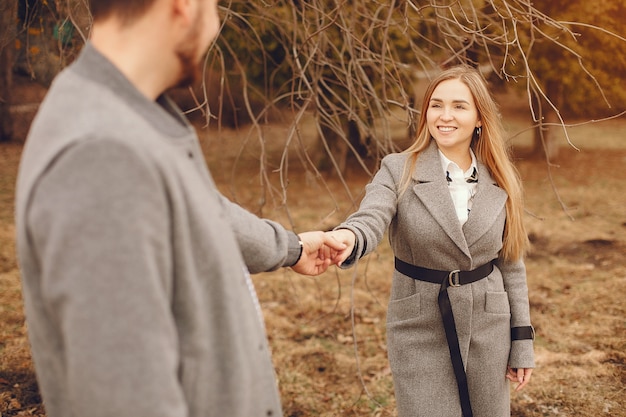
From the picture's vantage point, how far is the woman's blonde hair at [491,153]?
2420mm

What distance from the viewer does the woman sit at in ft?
7.66

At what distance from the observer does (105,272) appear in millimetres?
987

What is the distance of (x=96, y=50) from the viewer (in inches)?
45.4

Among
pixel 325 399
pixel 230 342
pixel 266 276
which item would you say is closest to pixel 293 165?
pixel 266 276

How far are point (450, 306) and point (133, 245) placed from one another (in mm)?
1558

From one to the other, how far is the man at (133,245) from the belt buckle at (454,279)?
112cm

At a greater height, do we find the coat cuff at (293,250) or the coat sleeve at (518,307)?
the coat cuff at (293,250)

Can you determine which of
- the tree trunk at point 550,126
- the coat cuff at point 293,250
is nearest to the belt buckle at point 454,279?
the coat cuff at point 293,250

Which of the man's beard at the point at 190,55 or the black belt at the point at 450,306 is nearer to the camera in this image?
the man's beard at the point at 190,55

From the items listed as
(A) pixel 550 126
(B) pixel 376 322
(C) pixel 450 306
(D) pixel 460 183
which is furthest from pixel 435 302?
(A) pixel 550 126

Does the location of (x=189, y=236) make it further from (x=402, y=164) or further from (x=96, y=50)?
(x=402, y=164)

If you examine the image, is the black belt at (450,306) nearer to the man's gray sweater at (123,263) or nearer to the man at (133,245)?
the man at (133,245)

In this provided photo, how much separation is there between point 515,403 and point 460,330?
1515mm

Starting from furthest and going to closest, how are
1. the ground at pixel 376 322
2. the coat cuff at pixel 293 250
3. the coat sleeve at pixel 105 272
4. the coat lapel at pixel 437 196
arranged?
1. the ground at pixel 376 322
2. the coat lapel at pixel 437 196
3. the coat cuff at pixel 293 250
4. the coat sleeve at pixel 105 272
